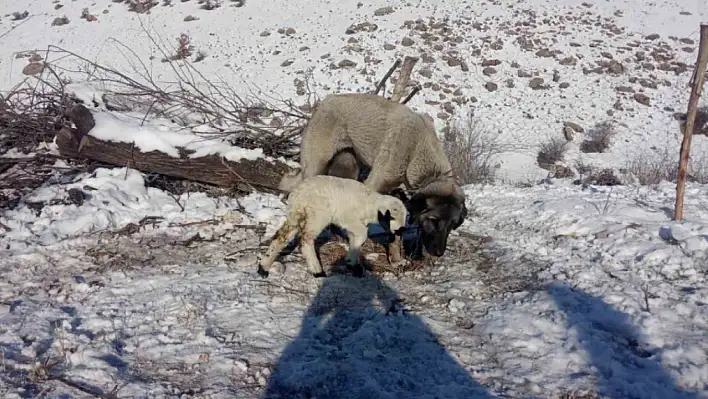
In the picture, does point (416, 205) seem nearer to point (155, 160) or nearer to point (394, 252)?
point (394, 252)

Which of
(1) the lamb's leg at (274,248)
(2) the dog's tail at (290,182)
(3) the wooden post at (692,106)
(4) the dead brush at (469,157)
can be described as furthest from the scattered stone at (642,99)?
(1) the lamb's leg at (274,248)

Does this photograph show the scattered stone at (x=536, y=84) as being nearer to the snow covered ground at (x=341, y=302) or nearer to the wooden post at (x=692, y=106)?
the snow covered ground at (x=341, y=302)

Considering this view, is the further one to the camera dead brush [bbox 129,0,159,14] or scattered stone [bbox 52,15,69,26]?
dead brush [bbox 129,0,159,14]

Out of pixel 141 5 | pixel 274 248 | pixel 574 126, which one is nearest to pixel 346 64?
pixel 574 126

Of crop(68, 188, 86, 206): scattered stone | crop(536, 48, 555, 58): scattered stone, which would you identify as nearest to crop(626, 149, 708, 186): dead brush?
crop(536, 48, 555, 58): scattered stone

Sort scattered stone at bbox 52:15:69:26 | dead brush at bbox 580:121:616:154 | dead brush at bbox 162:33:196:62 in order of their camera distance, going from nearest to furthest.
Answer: dead brush at bbox 580:121:616:154
dead brush at bbox 162:33:196:62
scattered stone at bbox 52:15:69:26

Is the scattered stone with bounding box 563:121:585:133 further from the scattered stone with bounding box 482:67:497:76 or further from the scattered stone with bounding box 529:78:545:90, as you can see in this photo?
the scattered stone with bounding box 482:67:497:76

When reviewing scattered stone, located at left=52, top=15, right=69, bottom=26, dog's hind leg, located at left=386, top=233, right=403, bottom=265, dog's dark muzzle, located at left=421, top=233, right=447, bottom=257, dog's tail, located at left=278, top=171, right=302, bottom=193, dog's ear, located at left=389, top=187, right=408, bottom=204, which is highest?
dog's ear, located at left=389, top=187, right=408, bottom=204

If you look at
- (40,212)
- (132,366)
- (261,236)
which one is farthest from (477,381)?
(40,212)

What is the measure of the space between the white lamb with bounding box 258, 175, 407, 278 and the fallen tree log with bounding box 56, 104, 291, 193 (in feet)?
7.41

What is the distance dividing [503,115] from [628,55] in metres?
8.13

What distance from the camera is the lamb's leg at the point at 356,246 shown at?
550 centimetres

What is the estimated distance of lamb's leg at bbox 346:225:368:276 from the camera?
18.0 feet

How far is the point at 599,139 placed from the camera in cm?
1817
